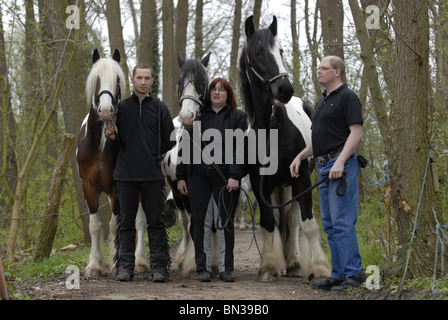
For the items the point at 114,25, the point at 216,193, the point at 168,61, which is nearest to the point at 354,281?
the point at 216,193

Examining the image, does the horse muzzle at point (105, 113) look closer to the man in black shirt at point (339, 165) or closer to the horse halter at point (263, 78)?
the horse halter at point (263, 78)

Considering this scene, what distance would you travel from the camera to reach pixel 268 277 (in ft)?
20.0

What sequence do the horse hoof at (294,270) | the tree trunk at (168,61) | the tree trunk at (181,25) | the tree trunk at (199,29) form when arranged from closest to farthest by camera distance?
1. the horse hoof at (294,270)
2. the tree trunk at (168,61)
3. the tree trunk at (181,25)
4. the tree trunk at (199,29)

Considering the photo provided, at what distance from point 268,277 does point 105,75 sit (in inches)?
112

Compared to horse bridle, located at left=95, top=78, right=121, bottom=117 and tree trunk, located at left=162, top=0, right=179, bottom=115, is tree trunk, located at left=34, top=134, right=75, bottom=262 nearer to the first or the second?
horse bridle, located at left=95, top=78, right=121, bottom=117

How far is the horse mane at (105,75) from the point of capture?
6.02m

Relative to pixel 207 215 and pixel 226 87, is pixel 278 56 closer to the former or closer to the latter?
pixel 226 87

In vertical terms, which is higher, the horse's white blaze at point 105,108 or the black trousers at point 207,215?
the horse's white blaze at point 105,108

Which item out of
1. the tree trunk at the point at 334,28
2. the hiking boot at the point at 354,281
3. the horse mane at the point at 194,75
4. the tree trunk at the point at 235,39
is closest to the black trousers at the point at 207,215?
the horse mane at the point at 194,75

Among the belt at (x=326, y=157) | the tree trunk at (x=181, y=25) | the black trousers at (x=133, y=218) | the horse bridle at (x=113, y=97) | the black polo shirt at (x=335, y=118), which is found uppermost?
the tree trunk at (x=181, y=25)

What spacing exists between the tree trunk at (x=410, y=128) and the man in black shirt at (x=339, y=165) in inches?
14.7

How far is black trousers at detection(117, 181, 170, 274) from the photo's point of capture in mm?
5988
